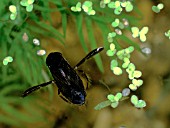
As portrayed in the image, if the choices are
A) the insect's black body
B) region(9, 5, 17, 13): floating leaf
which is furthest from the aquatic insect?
region(9, 5, 17, 13): floating leaf

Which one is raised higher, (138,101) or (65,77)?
(65,77)

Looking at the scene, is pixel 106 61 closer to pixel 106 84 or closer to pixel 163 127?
pixel 106 84

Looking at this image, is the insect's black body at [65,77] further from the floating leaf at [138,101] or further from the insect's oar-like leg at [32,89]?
the floating leaf at [138,101]

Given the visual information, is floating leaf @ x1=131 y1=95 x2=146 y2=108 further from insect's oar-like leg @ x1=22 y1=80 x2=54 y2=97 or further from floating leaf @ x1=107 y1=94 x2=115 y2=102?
insect's oar-like leg @ x1=22 y1=80 x2=54 y2=97

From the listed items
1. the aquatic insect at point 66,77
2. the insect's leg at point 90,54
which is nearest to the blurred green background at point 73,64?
the insect's leg at point 90,54

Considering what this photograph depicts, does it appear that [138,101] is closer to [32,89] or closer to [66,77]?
[66,77]

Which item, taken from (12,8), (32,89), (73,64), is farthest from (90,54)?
(12,8)

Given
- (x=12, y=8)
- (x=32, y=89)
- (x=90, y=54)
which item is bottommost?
(x=32, y=89)

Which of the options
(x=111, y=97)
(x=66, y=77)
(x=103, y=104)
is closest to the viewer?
(x=66, y=77)

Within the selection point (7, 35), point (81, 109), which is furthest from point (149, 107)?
point (7, 35)
